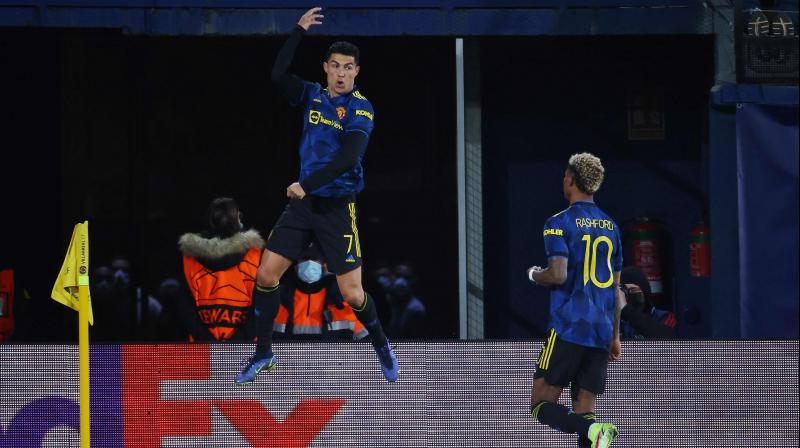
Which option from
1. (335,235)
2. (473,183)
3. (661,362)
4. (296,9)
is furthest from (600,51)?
(335,235)

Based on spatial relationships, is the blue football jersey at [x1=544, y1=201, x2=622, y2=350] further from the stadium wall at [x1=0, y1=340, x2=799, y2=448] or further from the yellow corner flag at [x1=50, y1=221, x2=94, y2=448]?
the yellow corner flag at [x1=50, y1=221, x2=94, y2=448]

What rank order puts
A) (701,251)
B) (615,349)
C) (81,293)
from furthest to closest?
(701,251) → (615,349) → (81,293)

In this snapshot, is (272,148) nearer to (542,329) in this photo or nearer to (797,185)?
(542,329)

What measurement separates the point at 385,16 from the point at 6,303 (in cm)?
418

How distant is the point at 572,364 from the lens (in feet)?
31.4

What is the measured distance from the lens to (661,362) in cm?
1038

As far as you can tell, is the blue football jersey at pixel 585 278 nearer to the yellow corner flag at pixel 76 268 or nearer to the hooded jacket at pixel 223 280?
the yellow corner flag at pixel 76 268

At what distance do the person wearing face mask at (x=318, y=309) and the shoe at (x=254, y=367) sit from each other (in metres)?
1.98

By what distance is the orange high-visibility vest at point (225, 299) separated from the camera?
38.4 feet

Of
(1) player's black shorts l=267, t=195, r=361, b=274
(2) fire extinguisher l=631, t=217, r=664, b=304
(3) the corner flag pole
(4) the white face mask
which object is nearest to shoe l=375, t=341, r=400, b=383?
(1) player's black shorts l=267, t=195, r=361, b=274

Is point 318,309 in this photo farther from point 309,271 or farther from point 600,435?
point 600,435

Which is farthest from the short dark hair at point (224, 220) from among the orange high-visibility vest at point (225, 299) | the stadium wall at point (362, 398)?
the stadium wall at point (362, 398)

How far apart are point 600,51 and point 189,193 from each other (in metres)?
4.29

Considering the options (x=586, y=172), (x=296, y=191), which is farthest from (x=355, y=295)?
(x=586, y=172)
